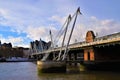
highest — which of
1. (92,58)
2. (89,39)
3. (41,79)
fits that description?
(89,39)

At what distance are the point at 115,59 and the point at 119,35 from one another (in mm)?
17510

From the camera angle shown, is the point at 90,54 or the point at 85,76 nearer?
the point at 85,76

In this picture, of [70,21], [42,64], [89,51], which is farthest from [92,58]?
[42,64]

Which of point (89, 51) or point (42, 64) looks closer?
point (42, 64)

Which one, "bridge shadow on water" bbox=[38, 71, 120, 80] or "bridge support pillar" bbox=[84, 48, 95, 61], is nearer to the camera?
"bridge shadow on water" bbox=[38, 71, 120, 80]

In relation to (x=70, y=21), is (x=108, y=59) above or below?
below

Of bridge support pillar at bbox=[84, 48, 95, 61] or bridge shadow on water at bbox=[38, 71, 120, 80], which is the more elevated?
bridge support pillar at bbox=[84, 48, 95, 61]

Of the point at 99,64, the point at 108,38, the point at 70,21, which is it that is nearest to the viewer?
the point at 108,38

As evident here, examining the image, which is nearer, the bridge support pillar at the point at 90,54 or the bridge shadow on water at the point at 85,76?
the bridge shadow on water at the point at 85,76

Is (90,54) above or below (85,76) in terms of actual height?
above

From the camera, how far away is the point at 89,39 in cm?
8275

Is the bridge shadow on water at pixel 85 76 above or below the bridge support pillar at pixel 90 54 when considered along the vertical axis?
below

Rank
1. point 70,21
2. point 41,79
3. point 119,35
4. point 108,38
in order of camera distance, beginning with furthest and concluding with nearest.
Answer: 1. point 70,21
2. point 108,38
3. point 119,35
4. point 41,79

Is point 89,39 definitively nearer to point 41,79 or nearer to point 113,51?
point 113,51
